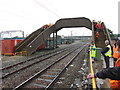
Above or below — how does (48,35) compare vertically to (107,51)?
above

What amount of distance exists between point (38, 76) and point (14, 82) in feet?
4.83

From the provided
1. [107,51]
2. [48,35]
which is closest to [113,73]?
[107,51]

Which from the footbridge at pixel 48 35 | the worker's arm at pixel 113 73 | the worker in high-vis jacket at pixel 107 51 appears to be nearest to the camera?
the worker's arm at pixel 113 73

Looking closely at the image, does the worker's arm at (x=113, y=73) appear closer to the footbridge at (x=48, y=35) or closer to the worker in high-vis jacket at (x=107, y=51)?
the worker in high-vis jacket at (x=107, y=51)

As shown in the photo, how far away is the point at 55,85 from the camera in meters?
5.61

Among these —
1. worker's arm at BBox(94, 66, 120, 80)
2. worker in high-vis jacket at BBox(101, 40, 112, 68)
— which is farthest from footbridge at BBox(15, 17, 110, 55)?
worker's arm at BBox(94, 66, 120, 80)

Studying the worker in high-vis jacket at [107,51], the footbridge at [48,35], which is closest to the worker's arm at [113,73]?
the worker in high-vis jacket at [107,51]

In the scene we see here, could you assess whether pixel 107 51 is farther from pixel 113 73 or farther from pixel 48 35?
pixel 48 35

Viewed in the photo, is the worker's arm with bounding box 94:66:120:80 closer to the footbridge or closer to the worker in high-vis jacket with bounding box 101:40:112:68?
the worker in high-vis jacket with bounding box 101:40:112:68

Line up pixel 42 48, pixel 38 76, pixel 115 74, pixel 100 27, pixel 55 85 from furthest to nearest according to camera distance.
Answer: pixel 42 48, pixel 100 27, pixel 38 76, pixel 55 85, pixel 115 74

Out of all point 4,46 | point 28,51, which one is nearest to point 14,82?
point 28,51

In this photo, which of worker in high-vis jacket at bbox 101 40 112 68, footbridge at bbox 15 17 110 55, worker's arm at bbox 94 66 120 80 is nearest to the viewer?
worker's arm at bbox 94 66 120 80

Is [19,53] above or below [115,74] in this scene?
below

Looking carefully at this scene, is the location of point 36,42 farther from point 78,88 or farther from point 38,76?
point 78,88
